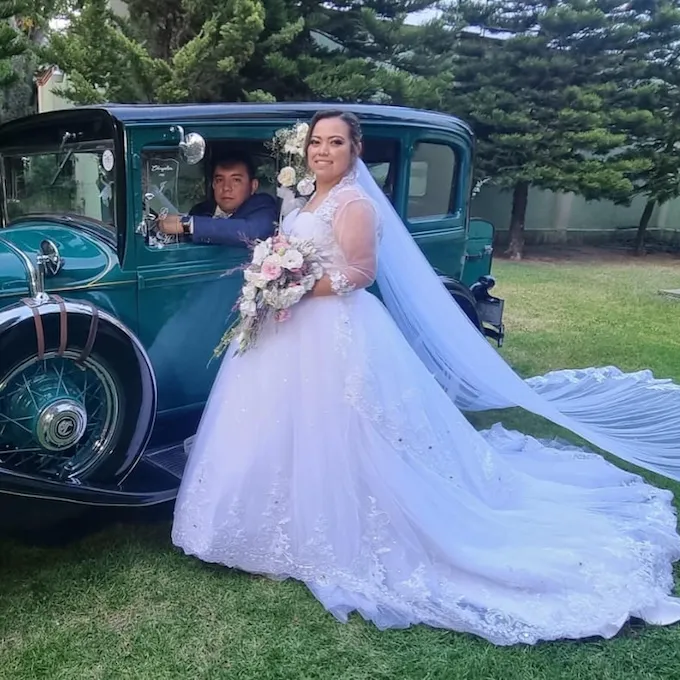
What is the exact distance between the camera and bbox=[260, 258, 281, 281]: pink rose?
3186 millimetres

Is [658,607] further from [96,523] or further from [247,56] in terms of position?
[247,56]

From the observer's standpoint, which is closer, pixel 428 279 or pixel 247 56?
pixel 428 279

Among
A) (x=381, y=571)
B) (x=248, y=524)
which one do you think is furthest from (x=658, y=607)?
(x=248, y=524)

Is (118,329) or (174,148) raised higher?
(174,148)

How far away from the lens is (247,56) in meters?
10.8

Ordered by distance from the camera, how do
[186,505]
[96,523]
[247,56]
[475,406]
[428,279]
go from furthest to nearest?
1. [247,56]
2. [475,406]
3. [428,279]
4. [96,523]
5. [186,505]

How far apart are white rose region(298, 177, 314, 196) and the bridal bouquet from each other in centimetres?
43

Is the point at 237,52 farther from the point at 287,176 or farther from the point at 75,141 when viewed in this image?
the point at 287,176

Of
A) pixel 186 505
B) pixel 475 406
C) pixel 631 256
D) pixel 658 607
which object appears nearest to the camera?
pixel 658 607

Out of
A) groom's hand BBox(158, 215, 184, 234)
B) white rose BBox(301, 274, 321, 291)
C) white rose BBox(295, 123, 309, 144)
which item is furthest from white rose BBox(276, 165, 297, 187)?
white rose BBox(301, 274, 321, 291)

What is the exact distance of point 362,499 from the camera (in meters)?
3.22

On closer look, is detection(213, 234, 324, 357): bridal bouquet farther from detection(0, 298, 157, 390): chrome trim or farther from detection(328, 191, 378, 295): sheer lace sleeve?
detection(0, 298, 157, 390): chrome trim

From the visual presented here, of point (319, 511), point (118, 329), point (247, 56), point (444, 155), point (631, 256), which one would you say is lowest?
point (631, 256)

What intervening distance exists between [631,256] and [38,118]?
49.5 ft
